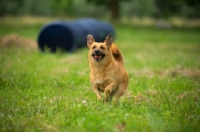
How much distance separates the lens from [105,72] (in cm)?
653

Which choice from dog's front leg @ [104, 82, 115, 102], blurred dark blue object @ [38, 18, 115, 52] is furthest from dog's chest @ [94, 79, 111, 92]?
blurred dark blue object @ [38, 18, 115, 52]

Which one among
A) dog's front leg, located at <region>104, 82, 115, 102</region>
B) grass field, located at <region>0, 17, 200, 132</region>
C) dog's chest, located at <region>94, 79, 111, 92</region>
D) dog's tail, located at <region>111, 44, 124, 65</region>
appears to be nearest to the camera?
grass field, located at <region>0, 17, 200, 132</region>

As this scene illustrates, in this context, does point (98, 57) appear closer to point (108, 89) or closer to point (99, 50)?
point (99, 50)

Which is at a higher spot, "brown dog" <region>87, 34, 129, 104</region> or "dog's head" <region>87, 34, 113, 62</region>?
"dog's head" <region>87, 34, 113, 62</region>

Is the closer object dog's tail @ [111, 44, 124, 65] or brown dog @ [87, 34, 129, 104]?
brown dog @ [87, 34, 129, 104]

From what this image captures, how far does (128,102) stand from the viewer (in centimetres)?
684

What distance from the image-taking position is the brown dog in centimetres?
647

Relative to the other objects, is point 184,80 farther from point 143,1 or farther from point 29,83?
point 143,1

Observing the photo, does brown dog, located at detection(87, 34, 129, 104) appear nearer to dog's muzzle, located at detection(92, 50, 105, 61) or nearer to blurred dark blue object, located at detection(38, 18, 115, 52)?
dog's muzzle, located at detection(92, 50, 105, 61)

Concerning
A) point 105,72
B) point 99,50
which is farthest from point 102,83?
point 99,50

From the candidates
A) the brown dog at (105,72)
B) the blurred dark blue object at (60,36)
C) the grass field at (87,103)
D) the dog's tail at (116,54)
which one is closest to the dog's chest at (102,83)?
the brown dog at (105,72)

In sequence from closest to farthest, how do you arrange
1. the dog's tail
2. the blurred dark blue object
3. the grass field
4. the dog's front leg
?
the grass field → the dog's front leg → the dog's tail → the blurred dark blue object

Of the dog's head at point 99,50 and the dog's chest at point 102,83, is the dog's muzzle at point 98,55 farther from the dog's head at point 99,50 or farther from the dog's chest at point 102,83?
the dog's chest at point 102,83

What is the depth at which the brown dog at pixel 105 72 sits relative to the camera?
21.2 ft
